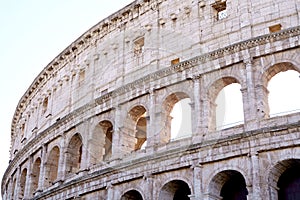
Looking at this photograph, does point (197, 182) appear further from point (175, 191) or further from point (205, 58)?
point (205, 58)

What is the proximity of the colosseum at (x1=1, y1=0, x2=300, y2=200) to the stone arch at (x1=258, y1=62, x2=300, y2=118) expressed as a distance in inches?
1.3

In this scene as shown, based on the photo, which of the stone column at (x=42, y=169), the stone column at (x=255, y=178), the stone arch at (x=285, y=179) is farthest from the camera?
the stone column at (x=42, y=169)

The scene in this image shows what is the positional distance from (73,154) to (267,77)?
31.2 feet

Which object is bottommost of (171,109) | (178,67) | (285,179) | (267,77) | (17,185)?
(285,179)

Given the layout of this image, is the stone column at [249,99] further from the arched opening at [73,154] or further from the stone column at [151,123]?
the arched opening at [73,154]

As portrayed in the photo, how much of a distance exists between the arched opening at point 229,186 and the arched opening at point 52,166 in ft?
30.9

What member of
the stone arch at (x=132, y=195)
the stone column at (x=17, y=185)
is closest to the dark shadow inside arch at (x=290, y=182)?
the stone arch at (x=132, y=195)

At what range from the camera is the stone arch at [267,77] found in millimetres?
17766

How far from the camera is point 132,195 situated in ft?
64.8

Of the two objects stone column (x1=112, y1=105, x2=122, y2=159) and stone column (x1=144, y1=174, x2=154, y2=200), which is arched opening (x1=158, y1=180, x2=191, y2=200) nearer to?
stone column (x1=144, y1=174, x2=154, y2=200)

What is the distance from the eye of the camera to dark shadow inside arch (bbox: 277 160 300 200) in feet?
54.6

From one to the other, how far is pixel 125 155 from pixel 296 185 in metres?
6.56

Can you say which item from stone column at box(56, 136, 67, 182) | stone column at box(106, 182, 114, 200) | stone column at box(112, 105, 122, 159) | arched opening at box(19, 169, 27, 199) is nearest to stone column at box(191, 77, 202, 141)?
stone column at box(112, 105, 122, 159)

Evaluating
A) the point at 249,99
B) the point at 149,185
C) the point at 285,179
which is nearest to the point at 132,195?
the point at 149,185
